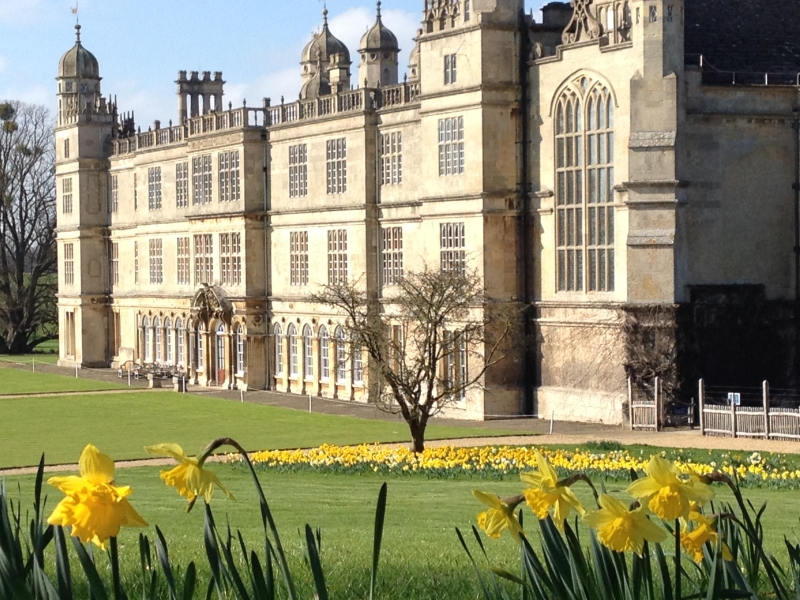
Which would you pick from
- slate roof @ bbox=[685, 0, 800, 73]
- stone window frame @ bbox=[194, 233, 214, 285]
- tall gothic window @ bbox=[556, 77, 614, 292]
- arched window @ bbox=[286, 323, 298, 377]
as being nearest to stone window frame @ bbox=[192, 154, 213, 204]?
stone window frame @ bbox=[194, 233, 214, 285]

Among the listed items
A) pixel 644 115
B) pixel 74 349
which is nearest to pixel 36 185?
pixel 74 349

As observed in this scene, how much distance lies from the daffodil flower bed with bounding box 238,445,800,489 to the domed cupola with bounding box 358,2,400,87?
1511 inches

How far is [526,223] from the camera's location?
124 feet

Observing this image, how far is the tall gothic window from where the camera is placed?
34.9m

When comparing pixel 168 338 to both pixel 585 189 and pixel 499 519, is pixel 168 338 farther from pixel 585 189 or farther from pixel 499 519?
pixel 499 519

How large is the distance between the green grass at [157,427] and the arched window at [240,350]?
6.63 meters

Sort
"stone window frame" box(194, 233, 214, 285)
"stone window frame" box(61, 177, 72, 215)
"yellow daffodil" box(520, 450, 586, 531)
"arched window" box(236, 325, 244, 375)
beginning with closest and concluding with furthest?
1. "yellow daffodil" box(520, 450, 586, 531)
2. "arched window" box(236, 325, 244, 375)
3. "stone window frame" box(194, 233, 214, 285)
4. "stone window frame" box(61, 177, 72, 215)

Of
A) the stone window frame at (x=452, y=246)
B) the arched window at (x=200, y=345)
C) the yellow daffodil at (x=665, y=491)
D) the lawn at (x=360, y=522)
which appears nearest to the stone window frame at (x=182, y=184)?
the arched window at (x=200, y=345)

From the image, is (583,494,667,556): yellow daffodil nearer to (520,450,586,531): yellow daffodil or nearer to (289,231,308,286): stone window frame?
(520,450,586,531): yellow daffodil

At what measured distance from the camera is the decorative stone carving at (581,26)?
35209 millimetres

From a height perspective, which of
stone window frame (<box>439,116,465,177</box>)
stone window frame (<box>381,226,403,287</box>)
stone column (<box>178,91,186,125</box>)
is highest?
stone column (<box>178,91,186,125</box>)

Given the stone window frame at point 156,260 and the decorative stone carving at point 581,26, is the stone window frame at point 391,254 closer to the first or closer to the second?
the decorative stone carving at point 581,26

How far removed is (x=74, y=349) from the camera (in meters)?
65.1

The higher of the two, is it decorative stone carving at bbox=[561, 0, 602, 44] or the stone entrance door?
decorative stone carving at bbox=[561, 0, 602, 44]
